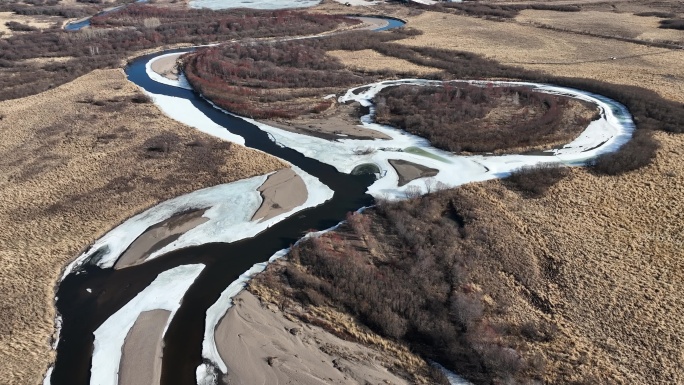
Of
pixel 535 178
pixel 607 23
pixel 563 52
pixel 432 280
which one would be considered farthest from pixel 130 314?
pixel 607 23

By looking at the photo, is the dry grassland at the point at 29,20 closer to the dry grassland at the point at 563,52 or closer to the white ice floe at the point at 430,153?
the dry grassland at the point at 563,52

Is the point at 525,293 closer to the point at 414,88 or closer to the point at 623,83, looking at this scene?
the point at 414,88

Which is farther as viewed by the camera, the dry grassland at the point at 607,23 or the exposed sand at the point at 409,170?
the dry grassland at the point at 607,23

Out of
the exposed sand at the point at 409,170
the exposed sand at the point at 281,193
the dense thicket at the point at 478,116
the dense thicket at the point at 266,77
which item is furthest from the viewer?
the dense thicket at the point at 266,77

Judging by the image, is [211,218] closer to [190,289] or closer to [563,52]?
[190,289]

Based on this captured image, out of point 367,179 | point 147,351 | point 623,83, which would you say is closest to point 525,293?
point 367,179

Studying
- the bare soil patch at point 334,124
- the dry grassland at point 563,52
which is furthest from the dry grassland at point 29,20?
the bare soil patch at point 334,124
